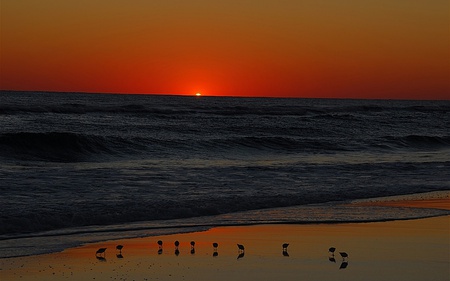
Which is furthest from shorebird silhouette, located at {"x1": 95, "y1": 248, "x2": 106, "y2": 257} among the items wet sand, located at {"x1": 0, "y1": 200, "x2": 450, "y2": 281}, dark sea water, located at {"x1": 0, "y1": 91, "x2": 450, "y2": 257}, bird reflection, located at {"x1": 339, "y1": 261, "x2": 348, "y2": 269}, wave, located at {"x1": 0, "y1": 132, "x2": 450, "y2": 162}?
wave, located at {"x1": 0, "y1": 132, "x2": 450, "y2": 162}

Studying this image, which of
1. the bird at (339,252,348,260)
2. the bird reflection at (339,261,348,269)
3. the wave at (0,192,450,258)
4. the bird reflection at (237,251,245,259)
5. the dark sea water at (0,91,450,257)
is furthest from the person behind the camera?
the dark sea water at (0,91,450,257)

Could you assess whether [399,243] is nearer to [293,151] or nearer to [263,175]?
[263,175]

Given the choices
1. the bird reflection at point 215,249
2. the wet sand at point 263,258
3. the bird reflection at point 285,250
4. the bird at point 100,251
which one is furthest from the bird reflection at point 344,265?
the bird at point 100,251

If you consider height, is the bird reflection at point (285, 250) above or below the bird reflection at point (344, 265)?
above

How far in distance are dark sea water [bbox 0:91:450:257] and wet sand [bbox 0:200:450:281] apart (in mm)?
1073

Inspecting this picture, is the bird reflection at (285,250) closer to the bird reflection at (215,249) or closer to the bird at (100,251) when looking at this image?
the bird reflection at (215,249)

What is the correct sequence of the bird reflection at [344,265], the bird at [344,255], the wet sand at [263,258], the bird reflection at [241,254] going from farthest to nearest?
the bird reflection at [241,254], the bird at [344,255], the bird reflection at [344,265], the wet sand at [263,258]

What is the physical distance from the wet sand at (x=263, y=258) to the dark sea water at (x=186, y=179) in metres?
1.07

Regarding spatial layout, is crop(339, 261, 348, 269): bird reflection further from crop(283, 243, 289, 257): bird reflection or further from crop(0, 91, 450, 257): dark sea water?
crop(0, 91, 450, 257): dark sea water

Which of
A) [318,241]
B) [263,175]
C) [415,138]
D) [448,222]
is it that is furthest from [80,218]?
[415,138]

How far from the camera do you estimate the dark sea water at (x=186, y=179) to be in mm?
14547

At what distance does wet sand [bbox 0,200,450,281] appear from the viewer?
10.1m

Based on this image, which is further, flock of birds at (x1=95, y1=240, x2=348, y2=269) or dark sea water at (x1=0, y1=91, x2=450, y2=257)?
dark sea water at (x1=0, y1=91, x2=450, y2=257)

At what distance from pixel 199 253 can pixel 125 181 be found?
28.4 feet
